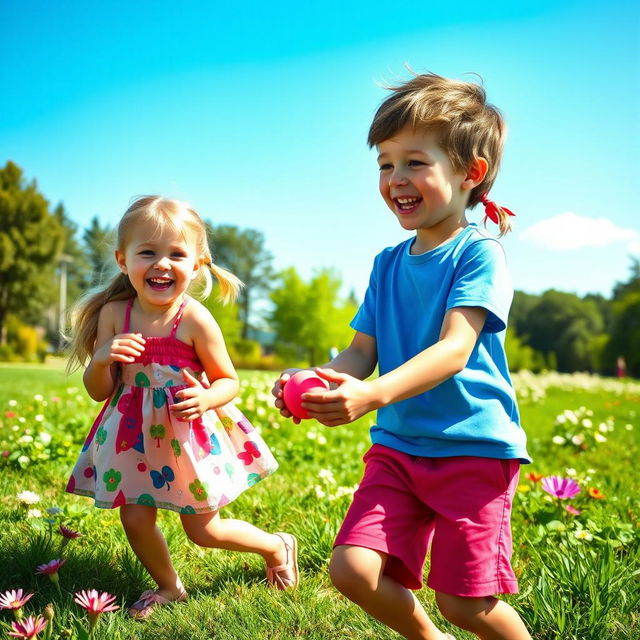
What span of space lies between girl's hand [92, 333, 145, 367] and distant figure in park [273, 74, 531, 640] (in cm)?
75

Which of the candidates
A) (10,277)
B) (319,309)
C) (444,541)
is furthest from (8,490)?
(10,277)

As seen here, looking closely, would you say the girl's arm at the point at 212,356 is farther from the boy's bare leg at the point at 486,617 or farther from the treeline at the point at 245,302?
the treeline at the point at 245,302

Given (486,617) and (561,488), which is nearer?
(486,617)

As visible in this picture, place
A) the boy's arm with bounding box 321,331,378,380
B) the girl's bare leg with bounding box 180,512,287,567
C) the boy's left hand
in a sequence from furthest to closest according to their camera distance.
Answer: the girl's bare leg with bounding box 180,512,287,567, the boy's arm with bounding box 321,331,378,380, the boy's left hand

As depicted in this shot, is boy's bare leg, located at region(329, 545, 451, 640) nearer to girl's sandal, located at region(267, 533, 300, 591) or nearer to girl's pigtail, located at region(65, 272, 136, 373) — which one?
girl's sandal, located at region(267, 533, 300, 591)

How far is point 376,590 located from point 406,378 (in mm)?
670

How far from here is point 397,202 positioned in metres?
2.25

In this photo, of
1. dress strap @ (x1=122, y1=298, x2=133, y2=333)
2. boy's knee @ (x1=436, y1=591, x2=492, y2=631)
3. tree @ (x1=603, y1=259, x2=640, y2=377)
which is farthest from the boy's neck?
tree @ (x1=603, y1=259, x2=640, y2=377)

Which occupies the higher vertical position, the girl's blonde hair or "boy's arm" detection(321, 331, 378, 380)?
the girl's blonde hair

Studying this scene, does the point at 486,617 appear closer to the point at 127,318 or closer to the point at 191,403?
the point at 191,403

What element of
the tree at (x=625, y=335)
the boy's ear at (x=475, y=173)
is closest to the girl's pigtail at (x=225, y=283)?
the boy's ear at (x=475, y=173)

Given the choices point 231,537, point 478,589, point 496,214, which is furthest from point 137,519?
point 496,214

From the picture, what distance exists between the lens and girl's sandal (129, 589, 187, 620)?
2457 millimetres

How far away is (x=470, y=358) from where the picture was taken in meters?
2.18
